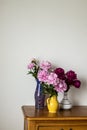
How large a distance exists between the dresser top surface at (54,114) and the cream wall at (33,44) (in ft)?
0.67

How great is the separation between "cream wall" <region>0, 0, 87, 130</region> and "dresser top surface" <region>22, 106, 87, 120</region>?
206 millimetres

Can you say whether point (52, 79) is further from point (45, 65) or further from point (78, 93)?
point (78, 93)

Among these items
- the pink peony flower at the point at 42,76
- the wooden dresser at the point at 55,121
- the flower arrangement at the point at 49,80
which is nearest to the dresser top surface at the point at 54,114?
the wooden dresser at the point at 55,121

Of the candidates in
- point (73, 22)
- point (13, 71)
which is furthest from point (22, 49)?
point (73, 22)

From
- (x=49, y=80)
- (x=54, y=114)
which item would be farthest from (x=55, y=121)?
(x=49, y=80)

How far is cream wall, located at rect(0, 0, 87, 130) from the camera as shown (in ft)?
8.61

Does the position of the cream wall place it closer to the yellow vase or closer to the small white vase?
the small white vase

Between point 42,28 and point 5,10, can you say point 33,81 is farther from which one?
point 5,10

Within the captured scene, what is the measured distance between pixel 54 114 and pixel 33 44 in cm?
76

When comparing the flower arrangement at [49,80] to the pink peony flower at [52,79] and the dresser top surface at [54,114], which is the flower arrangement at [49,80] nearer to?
the pink peony flower at [52,79]

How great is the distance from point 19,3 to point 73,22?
58 cm

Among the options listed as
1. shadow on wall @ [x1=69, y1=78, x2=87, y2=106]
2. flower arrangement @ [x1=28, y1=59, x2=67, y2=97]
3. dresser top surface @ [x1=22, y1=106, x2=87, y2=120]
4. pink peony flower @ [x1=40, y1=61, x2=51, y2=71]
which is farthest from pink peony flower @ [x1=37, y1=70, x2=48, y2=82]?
shadow on wall @ [x1=69, y1=78, x2=87, y2=106]

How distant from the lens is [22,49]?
2652 mm

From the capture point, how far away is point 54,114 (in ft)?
7.53
